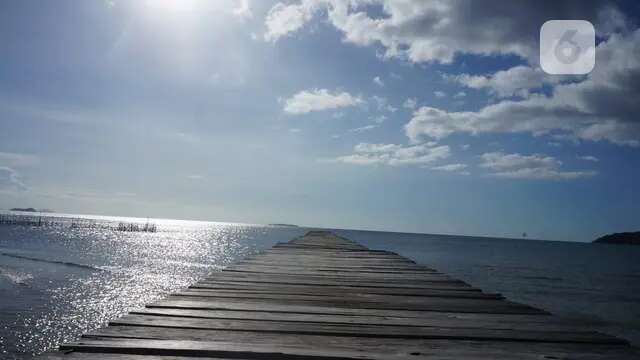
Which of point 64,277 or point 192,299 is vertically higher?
point 192,299

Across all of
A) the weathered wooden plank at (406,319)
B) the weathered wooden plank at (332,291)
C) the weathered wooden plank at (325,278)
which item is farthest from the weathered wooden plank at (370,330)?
the weathered wooden plank at (325,278)

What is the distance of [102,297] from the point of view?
2483 cm

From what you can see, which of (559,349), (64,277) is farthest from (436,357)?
(64,277)

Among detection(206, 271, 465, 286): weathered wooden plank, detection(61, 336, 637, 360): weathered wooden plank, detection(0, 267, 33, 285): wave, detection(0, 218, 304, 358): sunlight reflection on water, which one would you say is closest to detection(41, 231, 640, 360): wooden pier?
detection(61, 336, 637, 360): weathered wooden plank

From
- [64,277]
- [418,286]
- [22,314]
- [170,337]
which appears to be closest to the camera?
[170,337]

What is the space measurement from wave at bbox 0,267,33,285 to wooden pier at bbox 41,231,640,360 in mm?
29597

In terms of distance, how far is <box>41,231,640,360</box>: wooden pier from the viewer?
265cm

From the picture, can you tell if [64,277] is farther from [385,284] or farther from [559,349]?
[559,349]

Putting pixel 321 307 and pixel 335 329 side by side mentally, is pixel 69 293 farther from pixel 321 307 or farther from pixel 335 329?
pixel 335 329

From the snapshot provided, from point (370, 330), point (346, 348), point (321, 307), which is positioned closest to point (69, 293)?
point (321, 307)

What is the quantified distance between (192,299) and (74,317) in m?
18.6

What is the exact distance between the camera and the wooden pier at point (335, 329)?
2652 mm

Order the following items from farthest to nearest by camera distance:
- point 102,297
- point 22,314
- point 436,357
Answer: point 102,297
point 22,314
point 436,357

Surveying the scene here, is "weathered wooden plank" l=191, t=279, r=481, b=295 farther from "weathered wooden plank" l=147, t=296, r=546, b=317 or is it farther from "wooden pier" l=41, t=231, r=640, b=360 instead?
"weathered wooden plank" l=147, t=296, r=546, b=317
